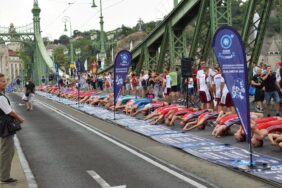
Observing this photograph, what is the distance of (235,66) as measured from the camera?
9.51 metres

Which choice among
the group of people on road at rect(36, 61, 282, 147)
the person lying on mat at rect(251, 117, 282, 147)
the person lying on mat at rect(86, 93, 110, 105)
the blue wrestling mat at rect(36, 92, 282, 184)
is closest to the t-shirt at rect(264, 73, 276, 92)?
the group of people on road at rect(36, 61, 282, 147)

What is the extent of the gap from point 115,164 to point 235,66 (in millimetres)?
3346

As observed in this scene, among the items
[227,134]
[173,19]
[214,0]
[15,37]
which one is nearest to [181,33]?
[173,19]

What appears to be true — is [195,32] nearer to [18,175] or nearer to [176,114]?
[176,114]

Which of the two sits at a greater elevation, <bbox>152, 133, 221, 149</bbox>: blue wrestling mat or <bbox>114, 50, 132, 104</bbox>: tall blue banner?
<bbox>114, 50, 132, 104</bbox>: tall blue banner

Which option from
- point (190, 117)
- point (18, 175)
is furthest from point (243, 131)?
point (18, 175)

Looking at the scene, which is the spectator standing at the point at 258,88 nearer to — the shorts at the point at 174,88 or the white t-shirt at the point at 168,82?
the shorts at the point at 174,88

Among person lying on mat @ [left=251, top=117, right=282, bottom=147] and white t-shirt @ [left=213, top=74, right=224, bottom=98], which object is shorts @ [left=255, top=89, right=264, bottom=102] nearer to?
white t-shirt @ [left=213, top=74, right=224, bottom=98]

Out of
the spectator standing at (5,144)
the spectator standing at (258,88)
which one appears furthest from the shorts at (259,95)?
the spectator standing at (5,144)

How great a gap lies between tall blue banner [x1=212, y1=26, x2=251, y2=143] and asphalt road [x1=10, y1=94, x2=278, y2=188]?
1.25 metres

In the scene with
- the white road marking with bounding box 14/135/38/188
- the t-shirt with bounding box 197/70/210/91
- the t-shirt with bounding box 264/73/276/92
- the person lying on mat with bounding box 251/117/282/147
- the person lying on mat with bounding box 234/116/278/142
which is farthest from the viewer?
the t-shirt with bounding box 197/70/210/91

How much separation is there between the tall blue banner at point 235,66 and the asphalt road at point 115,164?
4.12 ft

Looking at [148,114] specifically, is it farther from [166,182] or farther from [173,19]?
[166,182]

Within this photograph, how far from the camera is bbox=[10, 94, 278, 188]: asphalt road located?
8789 millimetres
